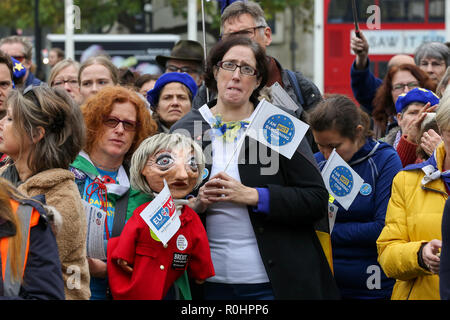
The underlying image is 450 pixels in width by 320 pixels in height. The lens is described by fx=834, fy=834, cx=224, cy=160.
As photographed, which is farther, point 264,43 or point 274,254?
point 264,43

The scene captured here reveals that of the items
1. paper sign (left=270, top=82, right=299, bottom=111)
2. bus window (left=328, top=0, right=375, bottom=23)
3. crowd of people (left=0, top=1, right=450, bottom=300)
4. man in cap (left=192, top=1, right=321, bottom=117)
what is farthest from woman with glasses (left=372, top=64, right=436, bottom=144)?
bus window (left=328, top=0, right=375, bottom=23)

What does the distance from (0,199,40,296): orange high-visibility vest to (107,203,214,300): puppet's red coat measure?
0.88 meters

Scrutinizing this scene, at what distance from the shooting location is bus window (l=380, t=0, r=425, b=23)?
18.0 m

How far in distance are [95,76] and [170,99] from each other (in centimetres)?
92

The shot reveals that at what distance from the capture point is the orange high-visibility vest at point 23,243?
3045mm

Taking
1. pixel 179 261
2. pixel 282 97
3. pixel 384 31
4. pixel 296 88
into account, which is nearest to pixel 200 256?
pixel 179 261

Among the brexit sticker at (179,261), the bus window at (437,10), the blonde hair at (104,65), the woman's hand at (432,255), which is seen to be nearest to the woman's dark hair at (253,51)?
the brexit sticker at (179,261)

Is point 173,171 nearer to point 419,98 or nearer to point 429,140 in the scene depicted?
point 429,140

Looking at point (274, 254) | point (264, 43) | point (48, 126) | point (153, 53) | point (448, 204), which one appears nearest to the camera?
point (448, 204)

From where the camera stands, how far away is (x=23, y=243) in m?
3.09
